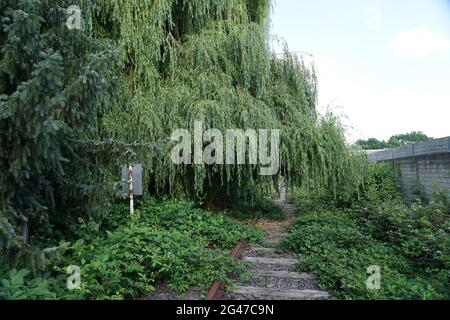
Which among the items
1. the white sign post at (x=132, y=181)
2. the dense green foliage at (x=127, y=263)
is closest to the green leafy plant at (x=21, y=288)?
the dense green foliage at (x=127, y=263)

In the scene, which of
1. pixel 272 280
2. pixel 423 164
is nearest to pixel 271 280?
pixel 272 280

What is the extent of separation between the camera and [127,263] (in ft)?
13.6

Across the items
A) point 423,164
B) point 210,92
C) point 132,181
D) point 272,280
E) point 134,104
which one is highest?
point 210,92

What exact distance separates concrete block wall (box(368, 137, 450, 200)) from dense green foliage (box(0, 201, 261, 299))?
507 centimetres

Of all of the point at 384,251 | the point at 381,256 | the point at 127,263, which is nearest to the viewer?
the point at 127,263

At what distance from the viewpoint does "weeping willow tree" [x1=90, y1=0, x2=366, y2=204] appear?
7.12 metres

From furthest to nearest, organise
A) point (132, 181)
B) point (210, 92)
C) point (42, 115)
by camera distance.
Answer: point (210, 92), point (132, 181), point (42, 115)

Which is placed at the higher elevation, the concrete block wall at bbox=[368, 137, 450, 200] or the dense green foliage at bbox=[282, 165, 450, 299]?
the concrete block wall at bbox=[368, 137, 450, 200]

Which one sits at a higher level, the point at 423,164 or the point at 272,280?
the point at 423,164

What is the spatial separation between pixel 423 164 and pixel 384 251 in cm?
433

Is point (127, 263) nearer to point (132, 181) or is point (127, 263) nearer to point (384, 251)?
point (132, 181)

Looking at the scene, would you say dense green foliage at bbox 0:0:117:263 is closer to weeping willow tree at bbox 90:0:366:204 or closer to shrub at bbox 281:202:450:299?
weeping willow tree at bbox 90:0:366:204

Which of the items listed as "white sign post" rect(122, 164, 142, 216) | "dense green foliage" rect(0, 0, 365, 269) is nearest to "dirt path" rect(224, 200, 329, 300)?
"dense green foliage" rect(0, 0, 365, 269)

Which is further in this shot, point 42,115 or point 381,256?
point 381,256
